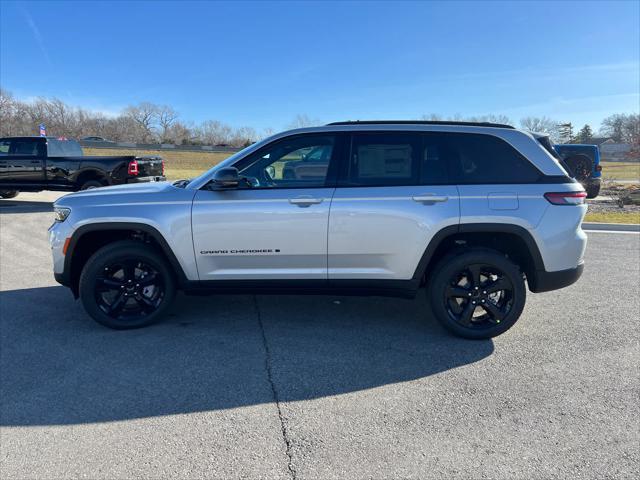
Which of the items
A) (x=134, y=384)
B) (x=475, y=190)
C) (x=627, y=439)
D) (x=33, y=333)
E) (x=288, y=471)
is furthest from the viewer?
(x=33, y=333)

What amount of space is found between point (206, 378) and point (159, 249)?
1.43 m

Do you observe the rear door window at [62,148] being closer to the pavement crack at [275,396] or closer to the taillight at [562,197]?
the pavement crack at [275,396]

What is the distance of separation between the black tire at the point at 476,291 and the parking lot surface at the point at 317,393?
6.7 inches

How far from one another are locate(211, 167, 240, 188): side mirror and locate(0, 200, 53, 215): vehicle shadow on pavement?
943cm

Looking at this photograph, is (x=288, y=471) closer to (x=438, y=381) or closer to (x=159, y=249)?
(x=438, y=381)

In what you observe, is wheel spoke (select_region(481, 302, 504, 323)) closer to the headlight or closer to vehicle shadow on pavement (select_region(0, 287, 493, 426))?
vehicle shadow on pavement (select_region(0, 287, 493, 426))

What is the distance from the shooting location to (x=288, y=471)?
223 cm

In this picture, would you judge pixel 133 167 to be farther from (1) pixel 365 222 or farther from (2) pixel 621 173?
(2) pixel 621 173

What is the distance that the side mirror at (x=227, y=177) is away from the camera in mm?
3549

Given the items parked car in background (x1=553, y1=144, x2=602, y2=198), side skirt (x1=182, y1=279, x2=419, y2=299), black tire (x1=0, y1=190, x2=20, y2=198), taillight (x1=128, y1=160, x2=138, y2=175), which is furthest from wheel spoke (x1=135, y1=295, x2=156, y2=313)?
parked car in background (x1=553, y1=144, x2=602, y2=198)

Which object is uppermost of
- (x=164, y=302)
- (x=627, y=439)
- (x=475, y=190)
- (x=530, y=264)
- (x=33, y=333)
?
(x=475, y=190)

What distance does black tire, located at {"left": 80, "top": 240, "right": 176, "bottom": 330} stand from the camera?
3.85m

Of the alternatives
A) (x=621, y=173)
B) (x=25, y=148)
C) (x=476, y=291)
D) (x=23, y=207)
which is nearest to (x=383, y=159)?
(x=476, y=291)

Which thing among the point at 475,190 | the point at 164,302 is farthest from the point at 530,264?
the point at 164,302
